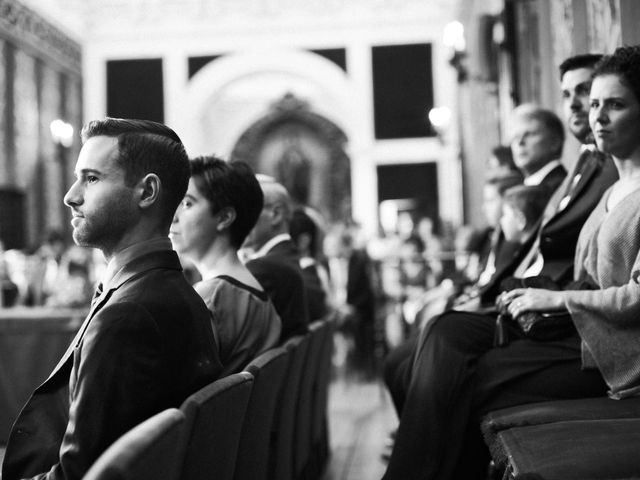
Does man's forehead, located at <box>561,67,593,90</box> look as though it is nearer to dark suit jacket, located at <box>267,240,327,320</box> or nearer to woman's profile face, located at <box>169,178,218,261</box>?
dark suit jacket, located at <box>267,240,327,320</box>

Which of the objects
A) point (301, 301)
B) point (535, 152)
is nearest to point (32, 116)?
point (535, 152)

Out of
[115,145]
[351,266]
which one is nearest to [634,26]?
[115,145]

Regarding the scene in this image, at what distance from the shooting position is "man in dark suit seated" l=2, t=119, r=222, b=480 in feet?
5.79

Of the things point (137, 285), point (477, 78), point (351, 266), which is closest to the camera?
point (137, 285)

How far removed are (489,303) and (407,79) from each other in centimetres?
1612

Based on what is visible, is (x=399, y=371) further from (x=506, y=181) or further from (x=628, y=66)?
(x=506, y=181)

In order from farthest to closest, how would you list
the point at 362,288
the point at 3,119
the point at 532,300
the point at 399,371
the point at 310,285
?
the point at 3,119, the point at 362,288, the point at 310,285, the point at 399,371, the point at 532,300

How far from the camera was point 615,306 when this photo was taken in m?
2.74

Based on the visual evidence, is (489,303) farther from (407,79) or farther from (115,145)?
(407,79)

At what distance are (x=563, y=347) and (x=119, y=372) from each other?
181cm

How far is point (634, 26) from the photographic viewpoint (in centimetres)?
392

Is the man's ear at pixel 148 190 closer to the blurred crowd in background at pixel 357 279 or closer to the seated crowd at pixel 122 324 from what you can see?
the seated crowd at pixel 122 324

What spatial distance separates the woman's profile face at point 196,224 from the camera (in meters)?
2.93

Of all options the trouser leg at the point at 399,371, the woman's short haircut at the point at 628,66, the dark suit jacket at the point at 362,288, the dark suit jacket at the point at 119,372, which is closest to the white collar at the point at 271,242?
the trouser leg at the point at 399,371
